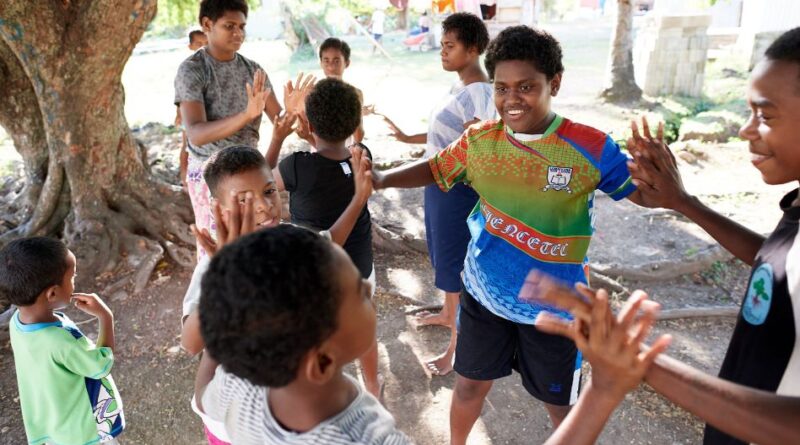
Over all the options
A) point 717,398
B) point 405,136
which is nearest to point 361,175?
point 717,398

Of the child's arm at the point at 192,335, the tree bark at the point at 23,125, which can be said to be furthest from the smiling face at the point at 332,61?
the child's arm at the point at 192,335

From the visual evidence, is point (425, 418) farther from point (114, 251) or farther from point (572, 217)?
point (114, 251)

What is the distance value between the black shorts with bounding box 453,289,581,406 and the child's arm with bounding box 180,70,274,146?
138cm

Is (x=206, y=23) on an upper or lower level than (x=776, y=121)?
upper

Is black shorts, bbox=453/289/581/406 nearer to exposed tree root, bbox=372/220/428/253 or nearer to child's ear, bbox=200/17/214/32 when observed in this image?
child's ear, bbox=200/17/214/32

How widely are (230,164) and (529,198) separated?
1.15 metres

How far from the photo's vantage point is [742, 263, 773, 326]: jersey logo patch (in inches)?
52.5

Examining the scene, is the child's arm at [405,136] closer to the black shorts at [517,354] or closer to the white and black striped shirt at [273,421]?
the black shorts at [517,354]

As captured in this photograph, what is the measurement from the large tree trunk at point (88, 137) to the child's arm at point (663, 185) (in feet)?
12.3

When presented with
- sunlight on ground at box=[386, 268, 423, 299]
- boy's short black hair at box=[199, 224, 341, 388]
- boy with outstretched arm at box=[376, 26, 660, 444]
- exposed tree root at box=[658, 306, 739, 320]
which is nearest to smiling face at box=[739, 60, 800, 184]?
boy with outstretched arm at box=[376, 26, 660, 444]

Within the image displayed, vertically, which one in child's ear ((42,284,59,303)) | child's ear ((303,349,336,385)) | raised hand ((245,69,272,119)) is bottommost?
child's ear ((42,284,59,303))

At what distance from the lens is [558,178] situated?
1972 mm

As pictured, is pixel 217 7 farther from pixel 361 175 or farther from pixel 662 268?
pixel 662 268

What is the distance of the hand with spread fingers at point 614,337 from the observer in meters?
1.00
